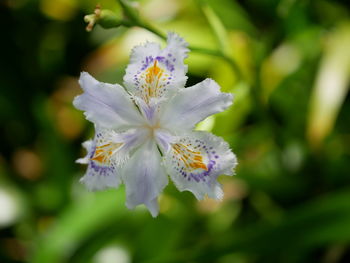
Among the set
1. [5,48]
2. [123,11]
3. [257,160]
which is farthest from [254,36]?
[5,48]

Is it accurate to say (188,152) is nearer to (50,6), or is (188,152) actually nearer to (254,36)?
(254,36)

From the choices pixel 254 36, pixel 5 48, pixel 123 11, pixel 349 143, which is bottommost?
pixel 349 143

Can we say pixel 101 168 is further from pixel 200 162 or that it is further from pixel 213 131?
pixel 213 131

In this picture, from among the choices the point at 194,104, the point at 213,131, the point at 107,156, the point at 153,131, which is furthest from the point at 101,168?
the point at 213,131

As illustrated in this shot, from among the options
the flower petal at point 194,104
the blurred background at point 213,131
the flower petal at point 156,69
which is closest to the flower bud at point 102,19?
the flower petal at point 156,69

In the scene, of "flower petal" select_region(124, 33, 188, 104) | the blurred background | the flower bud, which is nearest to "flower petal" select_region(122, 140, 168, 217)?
"flower petal" select_region(124, 33, 188, 104)
